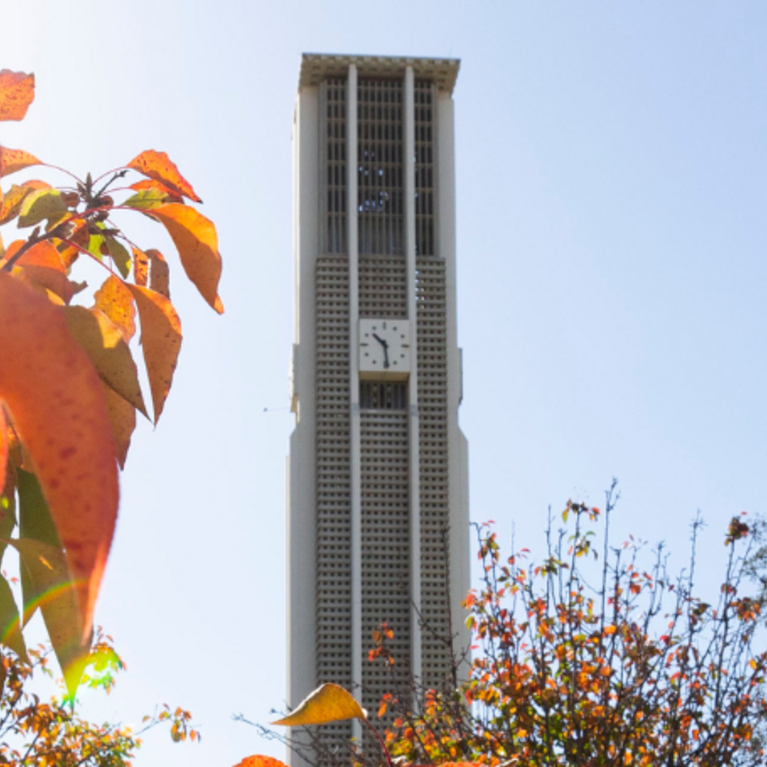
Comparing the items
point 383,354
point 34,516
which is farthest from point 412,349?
point 34,516

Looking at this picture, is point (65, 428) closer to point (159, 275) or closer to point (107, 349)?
point (107, 349)

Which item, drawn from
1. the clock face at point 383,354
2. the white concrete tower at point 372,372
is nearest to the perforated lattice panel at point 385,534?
the white concrete tower at point 372,372

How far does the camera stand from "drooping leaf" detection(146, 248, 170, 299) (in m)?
1.15

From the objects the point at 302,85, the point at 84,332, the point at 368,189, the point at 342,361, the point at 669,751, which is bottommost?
the point at 669,751

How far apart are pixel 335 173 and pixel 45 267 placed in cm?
3894

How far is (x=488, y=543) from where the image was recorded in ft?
26.5

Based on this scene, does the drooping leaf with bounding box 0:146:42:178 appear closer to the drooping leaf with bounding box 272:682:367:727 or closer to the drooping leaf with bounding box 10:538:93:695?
the drooping leaf with bounding box 10:538:93:695

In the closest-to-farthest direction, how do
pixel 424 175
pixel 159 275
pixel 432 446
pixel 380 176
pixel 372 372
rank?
pixel 159 275 → pixel 432 446 → pixel 372 372 → pixel 380 176 → pixel 424 175

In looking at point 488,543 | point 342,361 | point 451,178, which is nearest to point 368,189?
point 451,178

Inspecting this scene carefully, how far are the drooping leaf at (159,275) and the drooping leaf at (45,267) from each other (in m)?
0.15

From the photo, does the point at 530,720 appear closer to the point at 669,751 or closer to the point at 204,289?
the point at 669,751

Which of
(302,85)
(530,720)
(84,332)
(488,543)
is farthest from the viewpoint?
(302,85)

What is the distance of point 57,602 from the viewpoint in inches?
31.7

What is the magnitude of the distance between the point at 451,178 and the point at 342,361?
579cm
